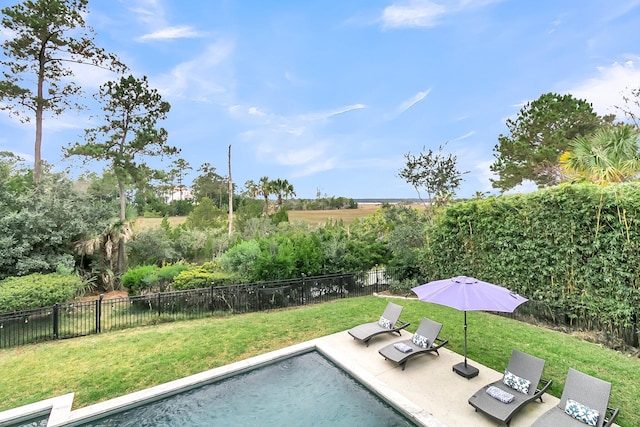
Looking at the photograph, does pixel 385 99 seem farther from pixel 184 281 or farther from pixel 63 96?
pixel 63 96

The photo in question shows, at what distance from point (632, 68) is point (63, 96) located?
24667 mm

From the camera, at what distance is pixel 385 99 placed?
17328 mm

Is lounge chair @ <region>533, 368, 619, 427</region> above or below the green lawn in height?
above

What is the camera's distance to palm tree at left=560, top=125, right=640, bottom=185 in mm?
8180

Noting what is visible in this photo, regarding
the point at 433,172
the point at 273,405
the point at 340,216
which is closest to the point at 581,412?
the point at 273,405

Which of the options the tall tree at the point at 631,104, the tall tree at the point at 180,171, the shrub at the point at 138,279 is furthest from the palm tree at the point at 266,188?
A: the tall tree at the point at 631,104

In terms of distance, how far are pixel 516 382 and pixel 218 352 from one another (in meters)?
5.73

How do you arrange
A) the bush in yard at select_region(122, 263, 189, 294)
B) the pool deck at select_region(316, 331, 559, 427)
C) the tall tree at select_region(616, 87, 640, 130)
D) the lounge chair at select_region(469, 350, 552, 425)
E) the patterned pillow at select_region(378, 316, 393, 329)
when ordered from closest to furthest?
the lounge chair at select_region(469, 350, 552, 425)
the pool deck at select_region(316, 331, 559, 427)
the patterned pillow at select_region(378, 316, 393, 329)
the tall tree at select_region(616, 87, 640, 130)
the bush in yard at select_region(122, 263, 189, 294)

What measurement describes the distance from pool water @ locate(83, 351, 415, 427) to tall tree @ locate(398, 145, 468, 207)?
47.3 feet

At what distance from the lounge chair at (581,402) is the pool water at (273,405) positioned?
6.02 feet

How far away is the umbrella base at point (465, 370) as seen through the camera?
5344 millimetres

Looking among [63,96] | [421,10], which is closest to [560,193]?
[421,10]

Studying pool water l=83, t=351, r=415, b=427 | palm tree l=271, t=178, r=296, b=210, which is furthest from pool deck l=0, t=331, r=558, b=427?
palm tree l=271, t=178, r=296, b=210

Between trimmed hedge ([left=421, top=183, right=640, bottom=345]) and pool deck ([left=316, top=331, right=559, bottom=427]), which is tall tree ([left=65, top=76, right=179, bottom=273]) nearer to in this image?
pool deck ([left=316, top=331, right=559, bottom=427])
